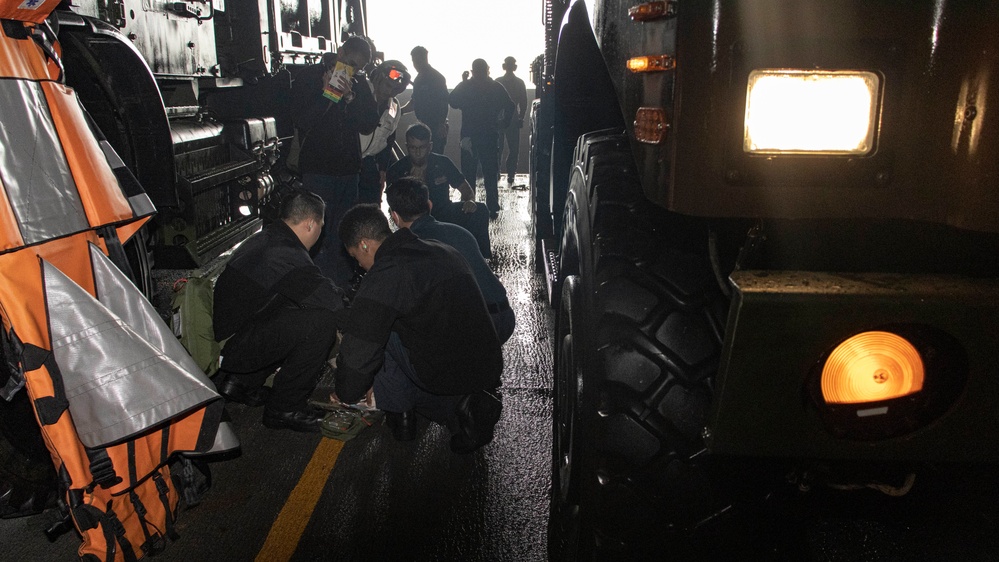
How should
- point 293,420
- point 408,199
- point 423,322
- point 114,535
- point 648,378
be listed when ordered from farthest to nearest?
point 408,199
point 293,420
point 423,322
point 114,535
point 648,378

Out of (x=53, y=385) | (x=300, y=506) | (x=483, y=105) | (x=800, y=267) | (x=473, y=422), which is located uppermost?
(x=483, y=105)

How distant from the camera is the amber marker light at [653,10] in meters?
1.38

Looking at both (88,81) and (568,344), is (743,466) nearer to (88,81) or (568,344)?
(568,344)

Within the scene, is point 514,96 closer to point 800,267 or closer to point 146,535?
point 146,535

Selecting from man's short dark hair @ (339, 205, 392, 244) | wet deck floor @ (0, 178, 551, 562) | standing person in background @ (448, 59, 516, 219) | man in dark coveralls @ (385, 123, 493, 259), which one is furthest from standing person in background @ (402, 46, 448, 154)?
wet deck floor @ (0, 178, 551, 562)

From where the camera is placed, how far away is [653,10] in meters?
1.43

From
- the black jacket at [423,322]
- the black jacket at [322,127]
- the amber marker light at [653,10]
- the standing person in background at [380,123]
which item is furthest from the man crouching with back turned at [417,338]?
the standing person in background at [380,123]

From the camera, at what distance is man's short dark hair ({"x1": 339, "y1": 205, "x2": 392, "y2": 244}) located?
12.1 feet

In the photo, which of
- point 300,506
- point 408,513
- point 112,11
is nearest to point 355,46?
point 112,11

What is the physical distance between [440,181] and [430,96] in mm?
3960

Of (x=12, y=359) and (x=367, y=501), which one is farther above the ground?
(x=12, y=359)

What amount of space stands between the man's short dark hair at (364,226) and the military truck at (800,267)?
7.15 ft

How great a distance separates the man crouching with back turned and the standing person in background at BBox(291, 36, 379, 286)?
247 centimetres

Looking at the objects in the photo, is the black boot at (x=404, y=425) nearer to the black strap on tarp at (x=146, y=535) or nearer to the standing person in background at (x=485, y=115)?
the black strap on tarp at (x=146, y=535)
